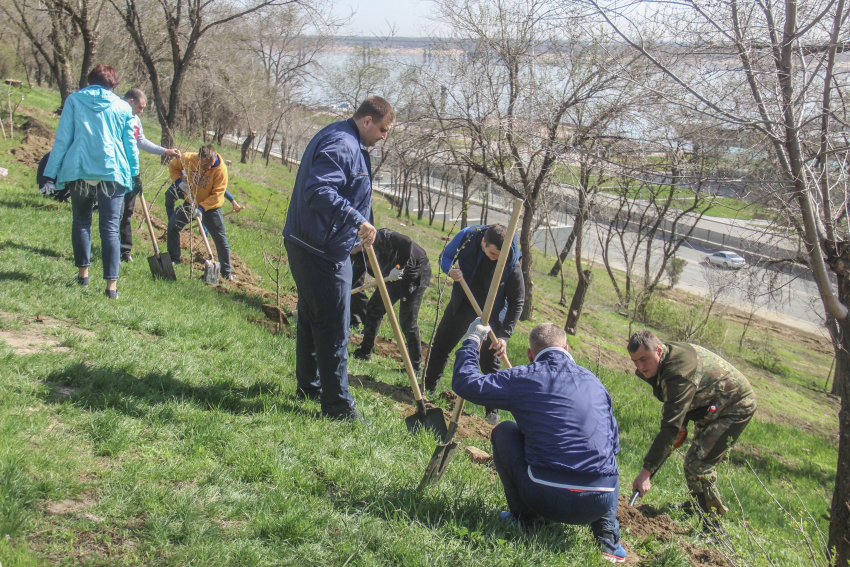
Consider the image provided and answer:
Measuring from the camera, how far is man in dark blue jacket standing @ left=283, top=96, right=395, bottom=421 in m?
3.52

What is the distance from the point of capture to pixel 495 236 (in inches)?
193

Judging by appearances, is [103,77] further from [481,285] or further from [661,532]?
[661,532]

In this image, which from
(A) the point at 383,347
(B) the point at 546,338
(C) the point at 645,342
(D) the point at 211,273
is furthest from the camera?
(A) the point at 383,347

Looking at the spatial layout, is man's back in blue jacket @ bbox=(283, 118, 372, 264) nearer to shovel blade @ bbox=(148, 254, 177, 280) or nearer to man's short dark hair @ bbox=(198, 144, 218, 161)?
shovel blade @ bbox=(148, 254, 177, 280)

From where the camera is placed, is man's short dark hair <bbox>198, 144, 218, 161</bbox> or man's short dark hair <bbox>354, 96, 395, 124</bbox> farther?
man's short dark hair <bbox>198, 144, 218, 161</bbox>

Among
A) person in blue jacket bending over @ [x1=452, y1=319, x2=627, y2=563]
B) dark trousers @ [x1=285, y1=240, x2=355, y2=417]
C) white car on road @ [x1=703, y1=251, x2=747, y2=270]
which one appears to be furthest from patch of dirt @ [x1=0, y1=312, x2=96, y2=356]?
white car on road @ [x1=703, y1=251, x2=747, y2=270]

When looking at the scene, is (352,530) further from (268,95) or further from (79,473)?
(268,95)

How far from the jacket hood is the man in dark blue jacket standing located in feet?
7.49

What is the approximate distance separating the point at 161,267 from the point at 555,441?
16.3ft

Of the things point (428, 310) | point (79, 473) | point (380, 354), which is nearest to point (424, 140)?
point (428, 310)

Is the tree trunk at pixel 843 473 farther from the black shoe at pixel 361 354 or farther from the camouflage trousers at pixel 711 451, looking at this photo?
the black shoe at pixel 361 354

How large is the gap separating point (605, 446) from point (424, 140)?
27.2ft

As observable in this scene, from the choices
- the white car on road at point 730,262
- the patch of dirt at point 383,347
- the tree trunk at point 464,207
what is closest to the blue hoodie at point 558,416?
the tree trunk at point 464,207

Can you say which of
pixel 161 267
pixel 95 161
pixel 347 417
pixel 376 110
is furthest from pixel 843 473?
pixel 161 267
